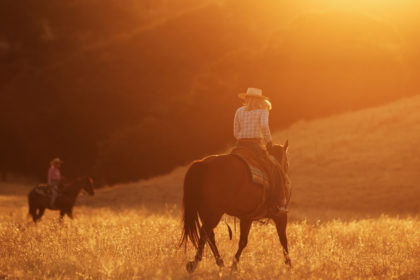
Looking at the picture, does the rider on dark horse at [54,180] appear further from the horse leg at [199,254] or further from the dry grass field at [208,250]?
the horse leg at [199,254]

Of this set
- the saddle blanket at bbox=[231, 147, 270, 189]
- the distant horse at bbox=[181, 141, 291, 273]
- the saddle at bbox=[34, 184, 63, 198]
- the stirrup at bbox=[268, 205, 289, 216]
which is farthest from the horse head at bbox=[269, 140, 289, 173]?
the saddle at bbox=[34, 184, 63, 198]

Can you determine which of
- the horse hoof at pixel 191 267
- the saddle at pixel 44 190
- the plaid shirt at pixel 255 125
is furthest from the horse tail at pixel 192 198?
the saddle at pixel 44 190

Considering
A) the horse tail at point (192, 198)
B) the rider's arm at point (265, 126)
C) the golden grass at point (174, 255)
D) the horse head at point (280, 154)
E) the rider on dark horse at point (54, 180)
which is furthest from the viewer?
the rider on dark horse at point (54, 180)

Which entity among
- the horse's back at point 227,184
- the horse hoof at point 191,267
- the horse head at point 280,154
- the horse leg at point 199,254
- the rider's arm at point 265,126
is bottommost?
the horse hoof at point 191,267

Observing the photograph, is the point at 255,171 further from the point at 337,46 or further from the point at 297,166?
the point at 337,46

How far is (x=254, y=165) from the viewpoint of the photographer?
340 inches

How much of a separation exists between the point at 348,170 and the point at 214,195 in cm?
2514

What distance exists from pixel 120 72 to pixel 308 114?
22512 millimetres

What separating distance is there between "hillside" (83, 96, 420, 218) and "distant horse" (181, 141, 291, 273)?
1327 centimetres

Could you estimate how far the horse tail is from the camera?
8.23m

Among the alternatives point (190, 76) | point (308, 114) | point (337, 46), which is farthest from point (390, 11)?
point (190, 76)

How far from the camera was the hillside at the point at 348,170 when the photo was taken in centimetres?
2594

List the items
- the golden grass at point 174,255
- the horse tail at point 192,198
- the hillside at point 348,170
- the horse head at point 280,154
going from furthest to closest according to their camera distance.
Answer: the hillside at point 348,170 → the horse head at point 280,154 → the horse tail at point 192,198 → the golden grass at point 174,255

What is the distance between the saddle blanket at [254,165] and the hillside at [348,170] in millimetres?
12902
